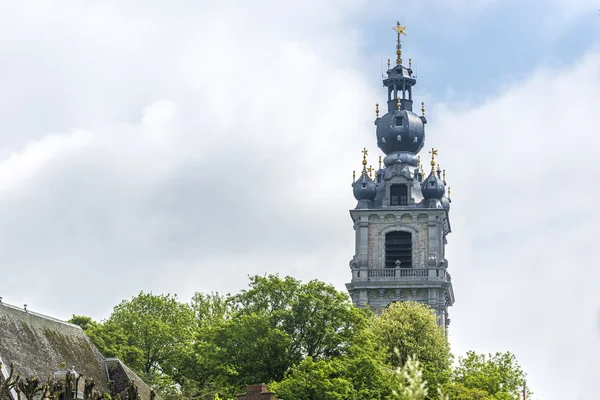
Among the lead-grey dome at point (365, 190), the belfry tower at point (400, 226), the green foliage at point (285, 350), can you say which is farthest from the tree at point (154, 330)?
the lead-grey dome at point (365, 190)

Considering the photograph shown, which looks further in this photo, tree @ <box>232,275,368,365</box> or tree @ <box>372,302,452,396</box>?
tree @ <box>372,302,452,396</box>

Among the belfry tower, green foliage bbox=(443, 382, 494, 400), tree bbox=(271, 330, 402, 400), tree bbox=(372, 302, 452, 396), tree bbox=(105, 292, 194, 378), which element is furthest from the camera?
the belfry tower

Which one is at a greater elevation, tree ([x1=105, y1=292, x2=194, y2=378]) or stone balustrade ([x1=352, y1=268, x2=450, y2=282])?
stone balustrade ([x1=352, y1=268, x2=450, y2=282])

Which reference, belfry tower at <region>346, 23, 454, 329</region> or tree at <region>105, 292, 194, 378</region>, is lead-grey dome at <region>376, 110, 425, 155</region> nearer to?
belfry tower at <region>346, 23, 454, 329</region>

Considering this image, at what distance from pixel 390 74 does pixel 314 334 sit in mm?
53949

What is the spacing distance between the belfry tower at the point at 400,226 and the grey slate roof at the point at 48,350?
55262 mm

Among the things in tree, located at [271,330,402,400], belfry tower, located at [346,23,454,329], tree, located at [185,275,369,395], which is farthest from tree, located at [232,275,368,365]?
belfry tower, located at [346,23,454,329]

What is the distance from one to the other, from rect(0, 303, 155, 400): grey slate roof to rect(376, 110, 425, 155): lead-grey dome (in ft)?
217

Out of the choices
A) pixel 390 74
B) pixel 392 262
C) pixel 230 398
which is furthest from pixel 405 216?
pixel 230 398

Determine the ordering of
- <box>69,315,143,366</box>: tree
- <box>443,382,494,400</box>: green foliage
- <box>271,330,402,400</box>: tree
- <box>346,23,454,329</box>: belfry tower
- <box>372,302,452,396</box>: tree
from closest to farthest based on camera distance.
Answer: <box>271,330,402,400</box>: tree, <box>443,382,494,400</box>: green foliage, <box>69,315,143,366</box>: tree, <box>372,302,452,396</box>: tree, <box>346,23,454,329</box>: belfry tower

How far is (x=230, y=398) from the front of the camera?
6919 centimetres

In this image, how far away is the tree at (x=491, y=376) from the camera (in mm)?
78312

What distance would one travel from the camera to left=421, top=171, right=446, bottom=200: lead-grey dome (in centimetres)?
12162

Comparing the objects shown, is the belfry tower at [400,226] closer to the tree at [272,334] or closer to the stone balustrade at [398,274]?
the stone balustrade at [398,274]
